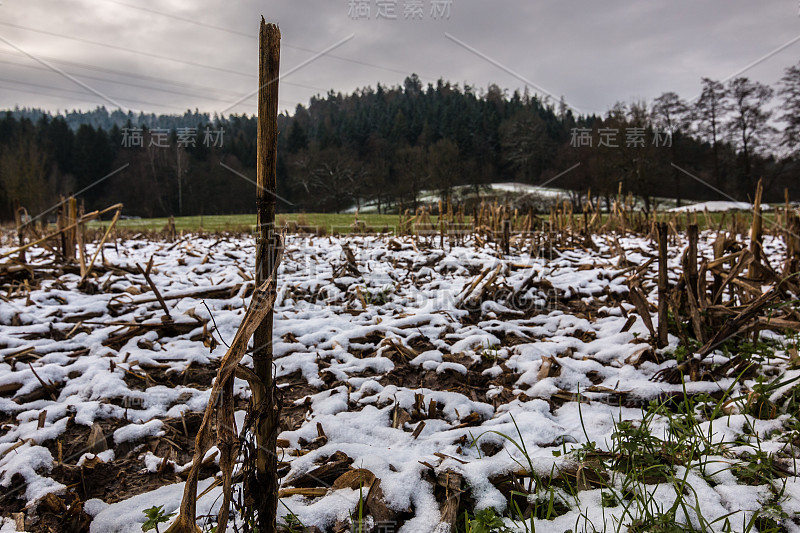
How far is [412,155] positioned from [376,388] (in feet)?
165

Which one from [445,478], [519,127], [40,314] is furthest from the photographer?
[519,127]

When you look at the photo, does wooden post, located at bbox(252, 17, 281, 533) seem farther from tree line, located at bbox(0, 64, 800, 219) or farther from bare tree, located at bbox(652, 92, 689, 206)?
bare tree, located at bbox(652, 92, 689, 206)

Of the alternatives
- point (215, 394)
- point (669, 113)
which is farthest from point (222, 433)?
point (669, 113)

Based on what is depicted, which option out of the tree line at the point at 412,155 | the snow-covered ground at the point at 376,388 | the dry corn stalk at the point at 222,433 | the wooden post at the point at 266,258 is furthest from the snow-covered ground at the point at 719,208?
the dry corn stalk at the point at 222,433

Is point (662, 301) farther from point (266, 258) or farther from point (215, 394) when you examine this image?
point (215, 394)

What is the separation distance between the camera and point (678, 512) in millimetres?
1278

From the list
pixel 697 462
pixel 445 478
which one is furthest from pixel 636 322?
pixel 445 478

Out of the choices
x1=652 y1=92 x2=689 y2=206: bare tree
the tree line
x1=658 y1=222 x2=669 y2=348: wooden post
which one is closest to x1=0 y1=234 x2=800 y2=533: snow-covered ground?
x1=658 y1=222 x2=669 y2=348: wooden post

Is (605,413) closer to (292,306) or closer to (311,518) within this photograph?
(311,518)

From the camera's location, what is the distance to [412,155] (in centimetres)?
5034

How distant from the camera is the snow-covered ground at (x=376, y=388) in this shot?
4.63ft

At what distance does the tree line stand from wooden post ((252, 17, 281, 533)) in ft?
27.2

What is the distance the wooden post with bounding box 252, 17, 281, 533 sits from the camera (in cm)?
98

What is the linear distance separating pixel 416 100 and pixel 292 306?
83.2 m
